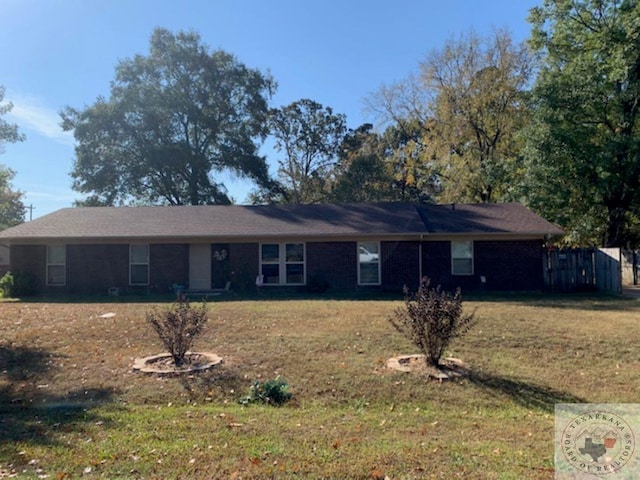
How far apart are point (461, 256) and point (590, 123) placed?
1135 centimetres

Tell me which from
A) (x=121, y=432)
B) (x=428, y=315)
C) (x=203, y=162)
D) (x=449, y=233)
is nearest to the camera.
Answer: (x=121, y=432)

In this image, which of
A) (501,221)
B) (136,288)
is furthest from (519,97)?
(136,288)

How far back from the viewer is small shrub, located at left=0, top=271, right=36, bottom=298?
17.9m

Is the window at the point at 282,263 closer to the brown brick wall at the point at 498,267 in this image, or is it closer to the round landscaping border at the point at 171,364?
the brown brick wall at the point at 498,267

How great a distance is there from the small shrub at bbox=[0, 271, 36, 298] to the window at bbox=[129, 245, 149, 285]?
3468 mm

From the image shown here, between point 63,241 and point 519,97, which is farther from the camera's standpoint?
point 519,97

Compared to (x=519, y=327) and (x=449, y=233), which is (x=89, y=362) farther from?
(x=449, y=233)

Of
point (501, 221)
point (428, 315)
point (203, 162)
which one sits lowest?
point (428, 315)

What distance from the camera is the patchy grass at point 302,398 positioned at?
418 centimetres

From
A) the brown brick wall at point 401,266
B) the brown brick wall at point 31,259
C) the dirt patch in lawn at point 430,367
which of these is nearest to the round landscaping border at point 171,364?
the dirt patch in lawn at point 430,367

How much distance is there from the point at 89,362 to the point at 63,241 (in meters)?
12.5

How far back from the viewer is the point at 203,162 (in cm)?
3281

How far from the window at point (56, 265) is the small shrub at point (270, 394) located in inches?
609

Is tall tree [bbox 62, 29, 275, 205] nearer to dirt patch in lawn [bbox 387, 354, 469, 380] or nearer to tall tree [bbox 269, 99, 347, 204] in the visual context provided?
tall tree [bbox 269, 99, 347, 204]
